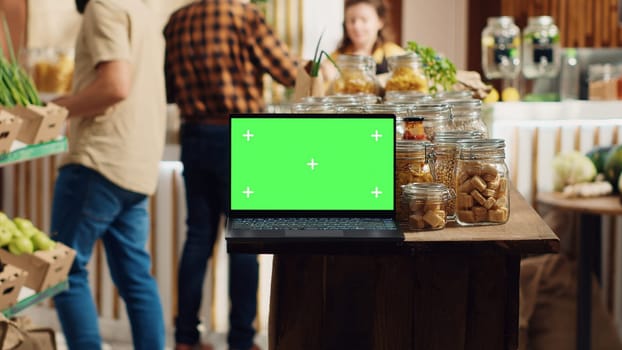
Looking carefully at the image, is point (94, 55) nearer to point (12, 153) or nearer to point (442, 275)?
point (12, 153)

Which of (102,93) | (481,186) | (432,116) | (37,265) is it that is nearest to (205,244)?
(102,93)

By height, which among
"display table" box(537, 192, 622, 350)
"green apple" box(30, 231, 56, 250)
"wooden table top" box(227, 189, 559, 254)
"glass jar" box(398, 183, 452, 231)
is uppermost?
"glass jar" box(398, 183, 452, 231)

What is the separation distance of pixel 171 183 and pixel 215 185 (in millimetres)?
508

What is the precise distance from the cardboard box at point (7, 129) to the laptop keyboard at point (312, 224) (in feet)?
3.33

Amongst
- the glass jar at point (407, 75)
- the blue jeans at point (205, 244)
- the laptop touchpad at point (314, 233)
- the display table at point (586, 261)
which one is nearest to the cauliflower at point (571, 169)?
the display table at point (586, 261)

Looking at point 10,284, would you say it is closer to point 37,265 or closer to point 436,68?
point 37,265

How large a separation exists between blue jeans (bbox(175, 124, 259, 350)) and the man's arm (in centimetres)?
74

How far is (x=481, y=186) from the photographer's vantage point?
188cm

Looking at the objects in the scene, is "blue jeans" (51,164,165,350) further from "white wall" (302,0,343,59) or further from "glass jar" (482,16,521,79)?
"white wall" (302,0,343,59)

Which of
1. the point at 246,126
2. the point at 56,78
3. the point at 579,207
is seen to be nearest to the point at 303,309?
the point at 246,126

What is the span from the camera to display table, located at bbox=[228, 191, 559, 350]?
1753 millimetres

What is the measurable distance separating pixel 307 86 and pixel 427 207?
3.23 ft

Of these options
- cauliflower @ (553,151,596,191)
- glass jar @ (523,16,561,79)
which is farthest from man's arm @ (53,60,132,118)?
glass jar @ (523,16,561,79)

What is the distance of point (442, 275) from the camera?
6.02 feet
